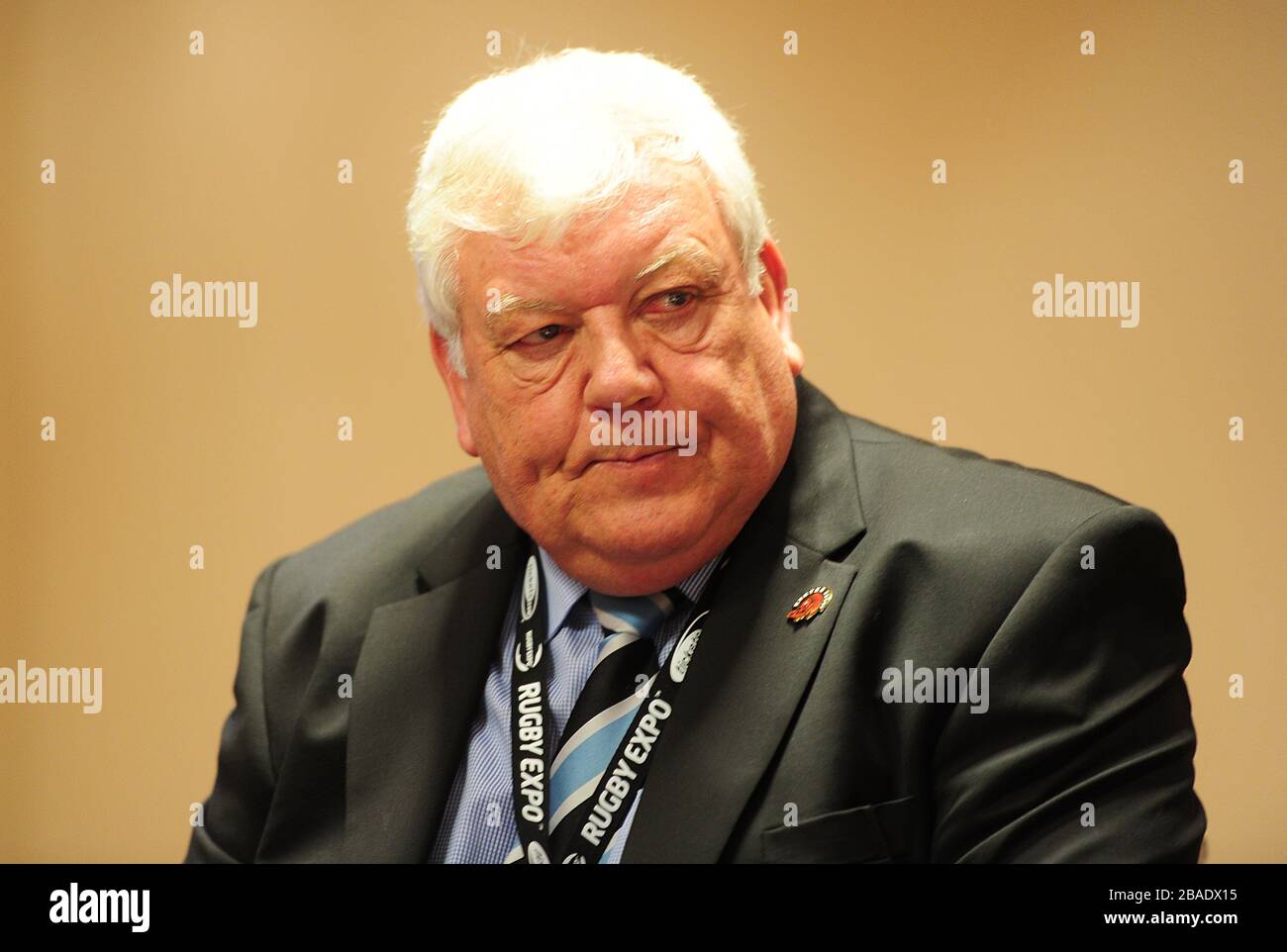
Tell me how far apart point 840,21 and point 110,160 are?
155 cm

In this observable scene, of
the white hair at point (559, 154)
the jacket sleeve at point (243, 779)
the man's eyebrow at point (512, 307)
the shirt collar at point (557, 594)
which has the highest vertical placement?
the white hair at point (559, 154)

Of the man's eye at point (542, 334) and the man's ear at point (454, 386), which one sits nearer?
the man's eye at point (542, 334)

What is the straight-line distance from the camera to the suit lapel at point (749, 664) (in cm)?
212

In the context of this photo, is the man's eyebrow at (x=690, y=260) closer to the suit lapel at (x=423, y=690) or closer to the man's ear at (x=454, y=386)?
the man's ear at (x=454, y=386)

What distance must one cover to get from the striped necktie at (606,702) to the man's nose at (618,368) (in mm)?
363

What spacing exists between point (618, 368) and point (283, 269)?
113 centimetres

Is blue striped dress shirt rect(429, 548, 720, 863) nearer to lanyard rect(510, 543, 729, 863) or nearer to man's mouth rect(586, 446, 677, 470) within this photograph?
lanyard rect(510, 543, 729, 863)

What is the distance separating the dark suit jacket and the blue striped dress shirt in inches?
1.3

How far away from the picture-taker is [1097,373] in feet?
8.82

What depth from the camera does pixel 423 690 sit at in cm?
242

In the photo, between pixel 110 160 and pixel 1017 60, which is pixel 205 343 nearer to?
pixel 110 160

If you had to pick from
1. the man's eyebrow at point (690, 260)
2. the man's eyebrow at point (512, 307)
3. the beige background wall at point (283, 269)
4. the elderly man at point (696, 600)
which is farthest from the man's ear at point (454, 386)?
the beige background wall at point (283, 269)

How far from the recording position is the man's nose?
2.15 m

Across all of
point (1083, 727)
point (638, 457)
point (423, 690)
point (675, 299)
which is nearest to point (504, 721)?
point (423, 690)
